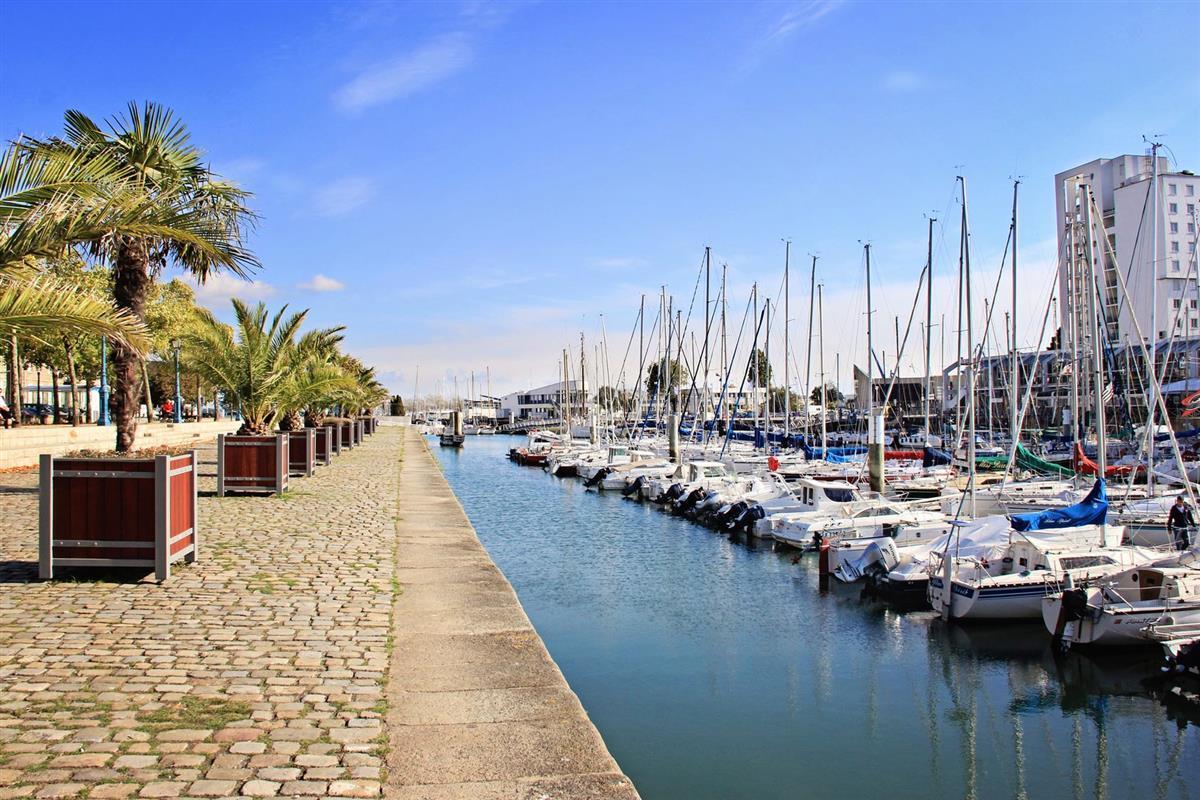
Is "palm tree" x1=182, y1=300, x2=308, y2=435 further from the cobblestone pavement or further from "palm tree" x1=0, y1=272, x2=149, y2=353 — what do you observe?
"palm tree" x1=0, y1=272, x2=149, y2=353

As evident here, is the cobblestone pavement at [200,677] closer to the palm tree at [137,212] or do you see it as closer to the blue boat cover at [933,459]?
the palm tree at [137,212]

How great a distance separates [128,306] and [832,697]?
17379mm

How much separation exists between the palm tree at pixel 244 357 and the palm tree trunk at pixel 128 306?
175 inches

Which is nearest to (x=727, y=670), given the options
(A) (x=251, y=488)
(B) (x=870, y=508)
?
(B) (x=870, y=508)

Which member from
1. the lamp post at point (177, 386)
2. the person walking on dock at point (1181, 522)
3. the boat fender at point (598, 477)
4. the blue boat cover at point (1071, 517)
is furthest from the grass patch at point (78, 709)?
the boat fender at point (598, 477)

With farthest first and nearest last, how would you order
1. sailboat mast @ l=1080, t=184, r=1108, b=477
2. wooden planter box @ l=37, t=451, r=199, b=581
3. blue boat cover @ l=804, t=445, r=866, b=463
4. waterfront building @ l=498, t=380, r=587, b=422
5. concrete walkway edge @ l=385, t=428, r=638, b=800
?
1. waterfront building @ l=498, t=380, r=587, b=422
2. blue boat cover @ l=804, t=445, r=866, b=463
3. sailboat mast @ l=1080, t=184, r=1108, b=477
4. wooden planter box @ l=37, t=451, r=199, b=581
5. concrete walkway edge @ l=385, t=428, r=638, b=800

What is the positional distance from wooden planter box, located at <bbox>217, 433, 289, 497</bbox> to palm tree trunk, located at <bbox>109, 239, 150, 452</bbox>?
2326 millimetres

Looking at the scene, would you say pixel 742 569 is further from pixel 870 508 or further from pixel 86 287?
pixel 86 287

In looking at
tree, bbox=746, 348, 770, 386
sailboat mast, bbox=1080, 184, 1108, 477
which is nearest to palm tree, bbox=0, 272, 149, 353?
sailboat mast, bbox=1080, 184, 1108, 477

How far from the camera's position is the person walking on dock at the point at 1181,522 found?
63.6 feet

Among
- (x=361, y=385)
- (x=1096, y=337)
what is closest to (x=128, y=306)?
(x=1096, y=337)

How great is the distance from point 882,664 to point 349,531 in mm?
10276

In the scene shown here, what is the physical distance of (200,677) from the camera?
803 cm

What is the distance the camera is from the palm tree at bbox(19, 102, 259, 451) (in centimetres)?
905
